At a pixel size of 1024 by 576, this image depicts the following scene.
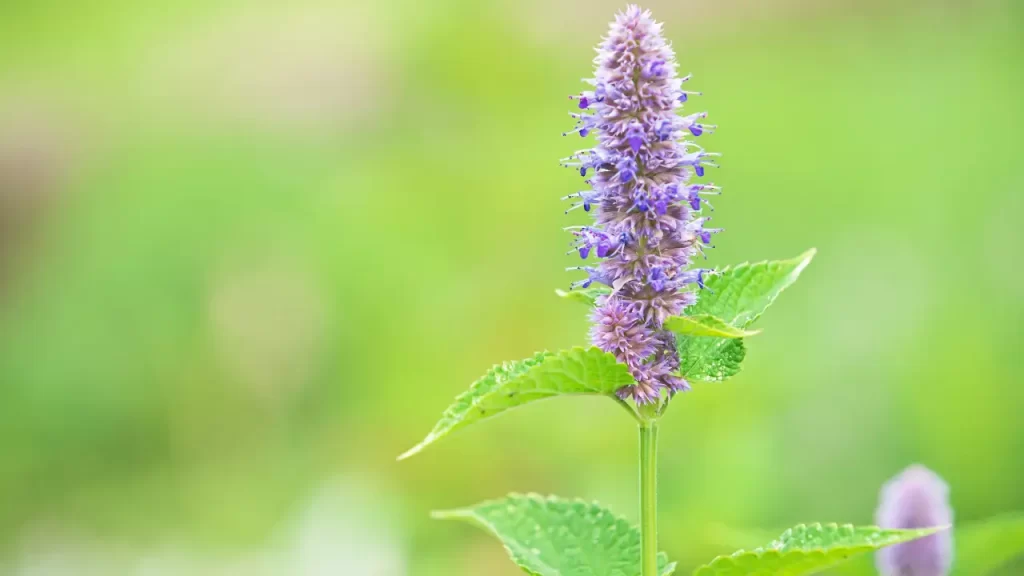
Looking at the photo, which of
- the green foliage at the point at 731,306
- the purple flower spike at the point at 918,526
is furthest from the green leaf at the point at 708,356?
the purple flower spike at the point at 918,526

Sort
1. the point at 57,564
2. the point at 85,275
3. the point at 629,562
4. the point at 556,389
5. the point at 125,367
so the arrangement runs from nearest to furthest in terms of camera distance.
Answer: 1. the point at 556,389
2. the point at 629,562
3. the point at 57,564
4. the point at 125,367
5. the point at 85,275

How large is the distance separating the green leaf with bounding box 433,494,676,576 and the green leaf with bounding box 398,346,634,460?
1.07ft

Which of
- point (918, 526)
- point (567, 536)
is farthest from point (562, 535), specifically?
point (918, 526)

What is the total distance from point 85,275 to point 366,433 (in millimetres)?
3400

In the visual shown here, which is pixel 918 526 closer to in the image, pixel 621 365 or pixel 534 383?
pixel 621 365

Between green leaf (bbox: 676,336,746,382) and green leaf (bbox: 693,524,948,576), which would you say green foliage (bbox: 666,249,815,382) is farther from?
green leaf (bbox: 693,524,948,576)

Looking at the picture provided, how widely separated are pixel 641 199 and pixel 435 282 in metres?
6.21

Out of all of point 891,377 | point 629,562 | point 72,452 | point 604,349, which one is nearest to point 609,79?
point 604,349

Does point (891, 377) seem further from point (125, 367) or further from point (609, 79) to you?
point (125, 367)

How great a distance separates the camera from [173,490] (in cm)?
623

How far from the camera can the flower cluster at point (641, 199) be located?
1.57m

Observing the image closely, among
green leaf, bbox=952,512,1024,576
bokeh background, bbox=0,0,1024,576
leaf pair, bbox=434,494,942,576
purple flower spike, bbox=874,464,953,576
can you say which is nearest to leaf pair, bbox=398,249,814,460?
leaf pair, bbox=434,494,942,576

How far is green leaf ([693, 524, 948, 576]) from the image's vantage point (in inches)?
54.8

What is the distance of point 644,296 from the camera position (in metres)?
1.65
